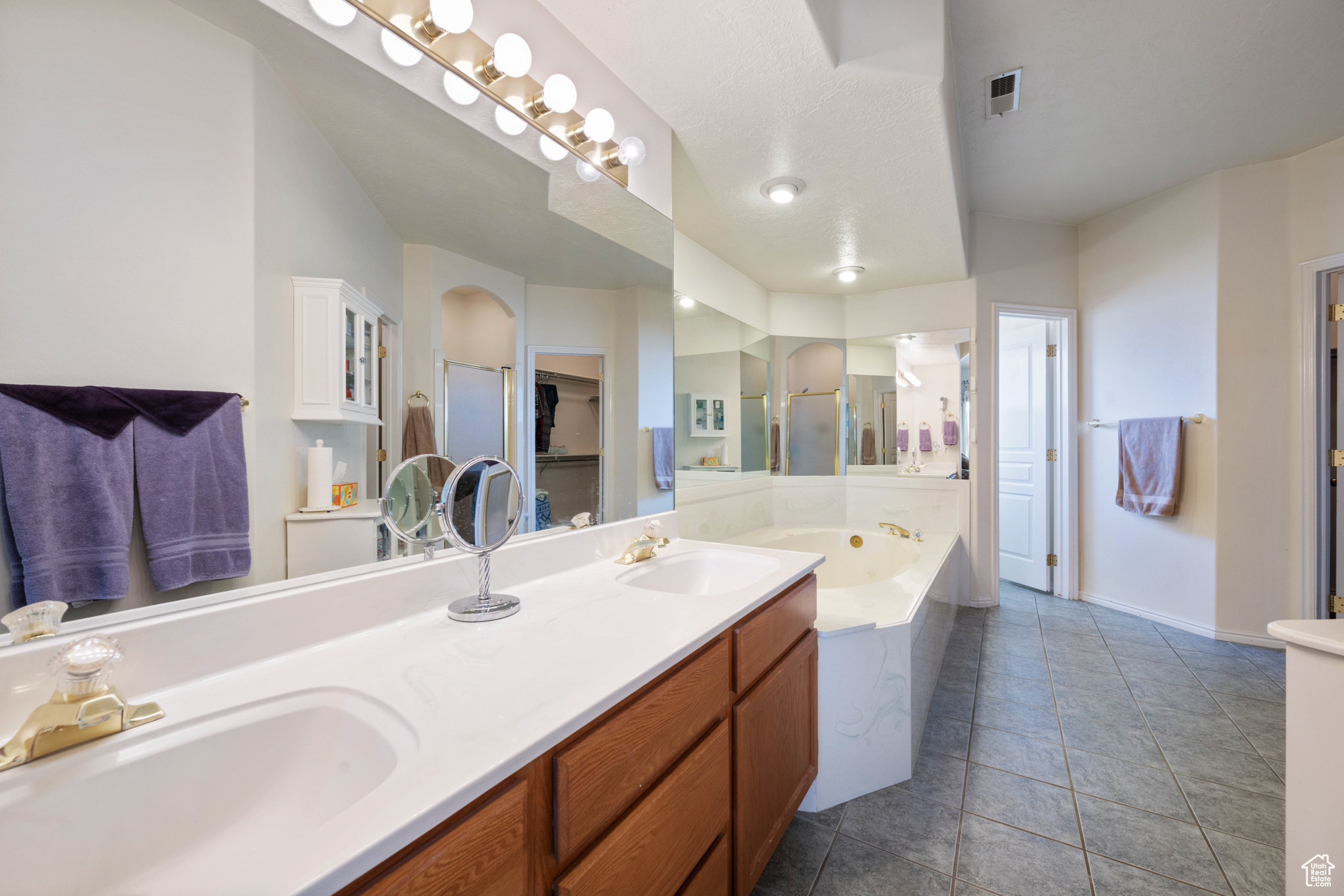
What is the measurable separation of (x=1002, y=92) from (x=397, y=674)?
9.83 ft

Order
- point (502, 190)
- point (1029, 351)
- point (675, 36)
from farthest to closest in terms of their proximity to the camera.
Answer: point (1029, 351) < point (675, 36) < point (502, 190)

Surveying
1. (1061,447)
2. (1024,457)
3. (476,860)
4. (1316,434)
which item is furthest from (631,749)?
(1024,457)

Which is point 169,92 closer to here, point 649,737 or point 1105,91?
point 649,737

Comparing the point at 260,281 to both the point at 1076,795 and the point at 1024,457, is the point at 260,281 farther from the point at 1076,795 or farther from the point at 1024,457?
the point at 1024,457

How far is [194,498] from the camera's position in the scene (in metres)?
0.74

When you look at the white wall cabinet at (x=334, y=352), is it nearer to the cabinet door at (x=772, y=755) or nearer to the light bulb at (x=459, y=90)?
the light bulb at (x=459, y=90)

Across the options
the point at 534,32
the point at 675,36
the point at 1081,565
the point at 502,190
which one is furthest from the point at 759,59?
the point at 1081,565

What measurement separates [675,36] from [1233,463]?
3.56 metres

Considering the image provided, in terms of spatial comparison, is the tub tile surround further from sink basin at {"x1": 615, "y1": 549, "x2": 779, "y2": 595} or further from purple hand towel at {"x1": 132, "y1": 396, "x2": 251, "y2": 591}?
sink basin at {"x1": 615, "y1": 549, "x2": 779, "y2": 595}

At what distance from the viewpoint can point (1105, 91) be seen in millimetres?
2312

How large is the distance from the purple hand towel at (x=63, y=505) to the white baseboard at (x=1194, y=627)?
13.4 feet

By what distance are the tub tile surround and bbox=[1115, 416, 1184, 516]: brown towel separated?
10.6 ft

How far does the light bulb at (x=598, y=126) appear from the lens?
142 cm

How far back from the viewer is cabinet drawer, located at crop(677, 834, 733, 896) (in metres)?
0.97
